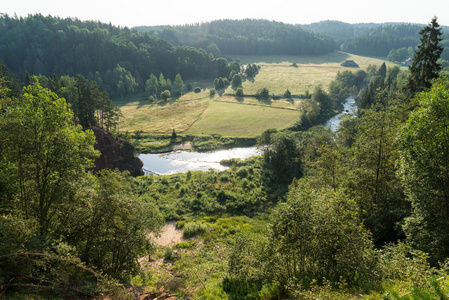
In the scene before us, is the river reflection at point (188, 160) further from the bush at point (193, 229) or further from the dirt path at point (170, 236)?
the bush at point (193, 229)

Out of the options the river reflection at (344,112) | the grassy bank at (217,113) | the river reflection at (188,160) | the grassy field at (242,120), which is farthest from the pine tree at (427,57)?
the grassy field at (242,120)

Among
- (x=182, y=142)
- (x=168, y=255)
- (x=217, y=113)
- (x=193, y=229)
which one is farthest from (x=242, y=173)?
(x=217, y=113)

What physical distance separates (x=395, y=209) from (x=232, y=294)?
15.8 m

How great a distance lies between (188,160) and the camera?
74375 millimetres

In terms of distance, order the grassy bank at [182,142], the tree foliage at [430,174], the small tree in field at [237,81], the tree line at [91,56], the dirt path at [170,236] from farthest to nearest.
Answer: the tree line at [91,56] → the small tree in field at [237,81] → the grassy bank at [182,142] → the dirt path at [170,236] → the tree foliage at [430,174]

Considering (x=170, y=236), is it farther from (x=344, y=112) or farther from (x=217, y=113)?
(x=344, y=112)

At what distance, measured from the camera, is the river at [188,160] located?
226 feet

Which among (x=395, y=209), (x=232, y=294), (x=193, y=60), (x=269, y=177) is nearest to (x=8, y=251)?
(x=232, y=294)

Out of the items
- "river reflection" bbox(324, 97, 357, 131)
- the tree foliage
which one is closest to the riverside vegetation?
the tree foliage

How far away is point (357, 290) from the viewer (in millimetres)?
12852

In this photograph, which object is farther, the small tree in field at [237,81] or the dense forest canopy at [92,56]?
the dense forest canopy at [92,56]

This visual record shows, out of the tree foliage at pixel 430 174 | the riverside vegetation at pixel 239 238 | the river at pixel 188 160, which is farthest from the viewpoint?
the river at pixel 188 160

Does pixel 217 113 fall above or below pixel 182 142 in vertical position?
above

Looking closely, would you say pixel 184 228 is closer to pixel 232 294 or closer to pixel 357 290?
pixel 232 294
